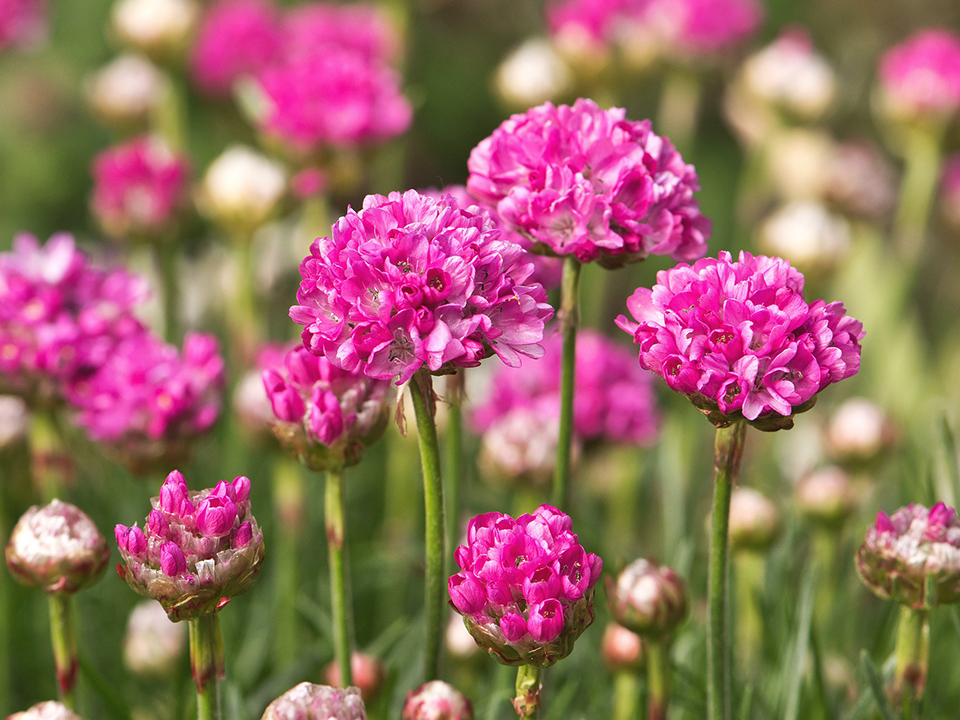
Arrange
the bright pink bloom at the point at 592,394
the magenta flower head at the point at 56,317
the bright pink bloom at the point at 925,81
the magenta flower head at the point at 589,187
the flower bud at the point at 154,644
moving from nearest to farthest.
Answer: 1. the magenta flower head at the point at 589,187
2. the magenta flower head at the point at 56,317
3. the flower bud at the point at 154,644
4. the bright pink bloom at the point at 592,394
5. the bright pink bloom at the point at 925,81

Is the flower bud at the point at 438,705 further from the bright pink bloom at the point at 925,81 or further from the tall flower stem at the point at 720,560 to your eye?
the bright pink bloom at the point at 925,81

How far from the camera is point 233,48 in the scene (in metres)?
2.02

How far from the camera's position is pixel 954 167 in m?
2.39

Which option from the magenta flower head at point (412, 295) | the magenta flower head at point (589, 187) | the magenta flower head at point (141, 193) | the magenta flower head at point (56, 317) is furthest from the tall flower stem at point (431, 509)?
the magenta flower head at point (141, 193)

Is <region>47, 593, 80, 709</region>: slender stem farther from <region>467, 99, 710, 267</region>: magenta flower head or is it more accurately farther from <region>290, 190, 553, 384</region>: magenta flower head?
<region>467, 99, 710, 267</region>: magenta flower head

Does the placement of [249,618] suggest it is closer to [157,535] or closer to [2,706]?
[2,706]

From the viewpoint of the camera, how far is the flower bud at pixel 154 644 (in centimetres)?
107

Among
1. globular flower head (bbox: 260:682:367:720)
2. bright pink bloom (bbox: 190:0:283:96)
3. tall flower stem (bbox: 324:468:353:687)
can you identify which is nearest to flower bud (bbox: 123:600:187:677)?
tall flower stem (bbox: 324:468:353:687)

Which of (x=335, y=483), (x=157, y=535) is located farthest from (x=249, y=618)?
(x=157, y=535)

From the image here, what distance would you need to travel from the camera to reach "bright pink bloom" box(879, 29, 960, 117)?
182cm

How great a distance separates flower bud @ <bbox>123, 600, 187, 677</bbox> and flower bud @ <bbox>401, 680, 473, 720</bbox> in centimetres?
39

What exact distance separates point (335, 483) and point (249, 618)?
2.18 feet

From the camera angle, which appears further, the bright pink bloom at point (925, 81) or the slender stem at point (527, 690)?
the bright pink bloom at point (925, 81)

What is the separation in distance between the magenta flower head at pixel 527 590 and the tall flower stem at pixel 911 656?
30 cm
